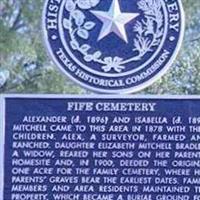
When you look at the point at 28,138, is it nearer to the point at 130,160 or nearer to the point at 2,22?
the point at 130,160

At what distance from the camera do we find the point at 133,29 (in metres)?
8.43

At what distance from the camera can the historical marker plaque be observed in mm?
8219

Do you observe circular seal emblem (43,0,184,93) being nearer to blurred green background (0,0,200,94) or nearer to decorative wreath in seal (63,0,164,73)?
decorative wreath in seal (63,0,164,73)

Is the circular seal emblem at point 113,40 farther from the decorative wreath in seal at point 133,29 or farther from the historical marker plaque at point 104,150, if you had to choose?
the historical marker plaque at point 104,150

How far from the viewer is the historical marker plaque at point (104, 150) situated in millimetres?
8219

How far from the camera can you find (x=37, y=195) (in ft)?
27.1

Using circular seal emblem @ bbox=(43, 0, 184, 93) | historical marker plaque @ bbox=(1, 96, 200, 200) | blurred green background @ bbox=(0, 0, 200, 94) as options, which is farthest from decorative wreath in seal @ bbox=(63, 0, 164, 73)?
blurred green background @ bbox=(0, 0, 200, 94)

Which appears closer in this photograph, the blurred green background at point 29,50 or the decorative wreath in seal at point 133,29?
the decorative wreath in seal at point 133,29

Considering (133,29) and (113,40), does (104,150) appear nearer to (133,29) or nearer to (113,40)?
(113,40)

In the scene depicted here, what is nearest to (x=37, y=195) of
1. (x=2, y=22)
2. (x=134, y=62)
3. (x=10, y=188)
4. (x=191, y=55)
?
(x=10, y=188)

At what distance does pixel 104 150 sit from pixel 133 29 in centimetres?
102

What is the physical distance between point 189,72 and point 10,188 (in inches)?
567

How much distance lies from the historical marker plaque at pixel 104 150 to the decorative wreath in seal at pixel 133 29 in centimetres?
31

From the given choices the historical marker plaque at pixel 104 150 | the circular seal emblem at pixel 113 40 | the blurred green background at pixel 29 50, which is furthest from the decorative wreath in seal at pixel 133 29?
the blurred green background at pixel 29 50
